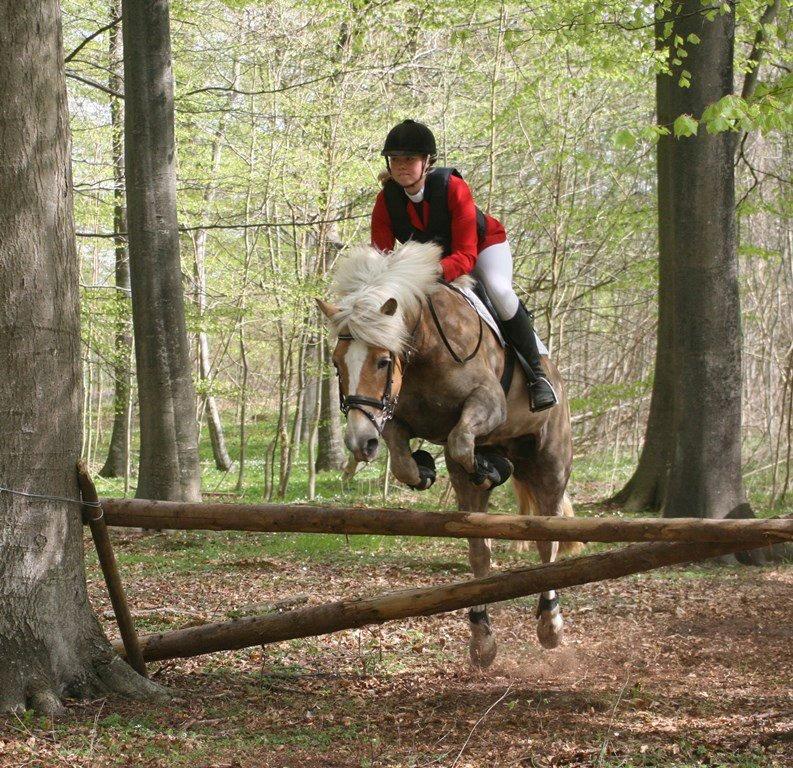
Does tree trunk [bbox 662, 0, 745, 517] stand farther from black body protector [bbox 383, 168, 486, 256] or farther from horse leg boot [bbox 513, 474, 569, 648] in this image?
black body protector [bbox 383, 168, 486, 256]

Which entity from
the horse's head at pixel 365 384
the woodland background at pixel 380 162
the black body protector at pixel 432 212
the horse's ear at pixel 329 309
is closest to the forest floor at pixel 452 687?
the horse's head at pixel 365 384

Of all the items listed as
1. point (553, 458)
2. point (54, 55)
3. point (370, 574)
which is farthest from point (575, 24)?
point (54, 55)

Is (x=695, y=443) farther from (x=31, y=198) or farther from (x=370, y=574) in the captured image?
(x=31, y=198)

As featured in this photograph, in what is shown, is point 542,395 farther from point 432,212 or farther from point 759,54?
point 759,54

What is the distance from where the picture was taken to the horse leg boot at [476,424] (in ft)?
17.9

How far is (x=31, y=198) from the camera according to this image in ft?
14.6

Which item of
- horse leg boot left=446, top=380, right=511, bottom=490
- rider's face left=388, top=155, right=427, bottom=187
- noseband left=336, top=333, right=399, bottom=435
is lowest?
horse leg boot left=446, top=380, right=511, bottom=490

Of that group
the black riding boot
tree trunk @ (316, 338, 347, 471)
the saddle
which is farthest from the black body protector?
tree trunk @ (316, 338, 347, 471)

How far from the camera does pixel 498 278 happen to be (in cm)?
643

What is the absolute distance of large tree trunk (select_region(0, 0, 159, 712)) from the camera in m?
4.32

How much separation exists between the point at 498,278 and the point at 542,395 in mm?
888

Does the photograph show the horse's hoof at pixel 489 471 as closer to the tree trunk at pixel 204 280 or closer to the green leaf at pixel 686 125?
the green leaf at pixel 686 125

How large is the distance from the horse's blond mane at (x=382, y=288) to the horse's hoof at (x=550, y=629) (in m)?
2.53

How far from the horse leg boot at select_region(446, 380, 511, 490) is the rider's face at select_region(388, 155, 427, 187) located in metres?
1.45
